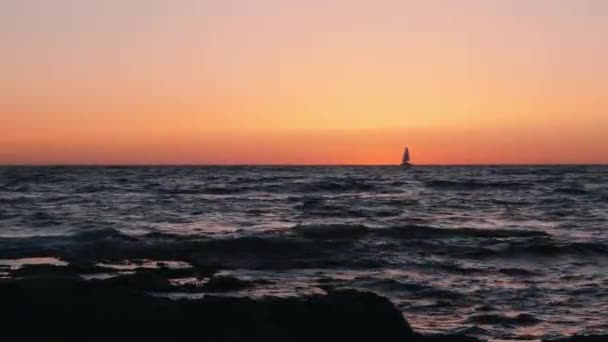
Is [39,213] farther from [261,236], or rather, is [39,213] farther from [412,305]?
[412,305]

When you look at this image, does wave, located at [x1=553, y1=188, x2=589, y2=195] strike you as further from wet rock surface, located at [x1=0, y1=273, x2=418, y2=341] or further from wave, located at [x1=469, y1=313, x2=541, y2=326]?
wet rock surface, located at [x1=0, y1=273, x2=418, y2=341]

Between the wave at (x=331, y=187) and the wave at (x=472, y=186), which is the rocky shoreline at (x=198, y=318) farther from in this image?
the wave at (x=472, y=186)

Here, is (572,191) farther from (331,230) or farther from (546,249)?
(546,249)

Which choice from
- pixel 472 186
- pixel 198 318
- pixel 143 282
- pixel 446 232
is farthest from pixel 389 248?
pixel 472 186

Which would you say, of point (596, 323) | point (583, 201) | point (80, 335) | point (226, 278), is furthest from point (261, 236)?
point (583, 201)

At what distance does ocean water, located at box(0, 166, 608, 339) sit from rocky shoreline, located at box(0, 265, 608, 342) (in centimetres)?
200

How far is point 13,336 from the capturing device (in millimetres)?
6977

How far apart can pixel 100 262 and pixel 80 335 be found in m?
7.93

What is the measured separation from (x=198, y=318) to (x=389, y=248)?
1079cm

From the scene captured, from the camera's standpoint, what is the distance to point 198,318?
738 centimetres

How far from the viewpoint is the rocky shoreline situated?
279 inches

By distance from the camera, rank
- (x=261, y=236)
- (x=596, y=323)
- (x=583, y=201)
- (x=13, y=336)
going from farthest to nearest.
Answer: (x=583, y=201), (x=261, y=236), (x=596, y=323), (x=13, y=336)

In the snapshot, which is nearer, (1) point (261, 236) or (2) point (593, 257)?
(2) point (593, 257)

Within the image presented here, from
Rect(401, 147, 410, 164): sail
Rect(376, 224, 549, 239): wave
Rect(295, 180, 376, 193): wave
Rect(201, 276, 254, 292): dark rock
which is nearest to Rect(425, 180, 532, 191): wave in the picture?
Rect(295, 180, 376, 193): wave
